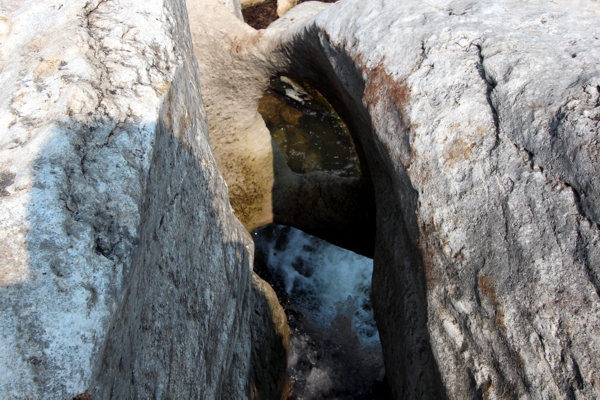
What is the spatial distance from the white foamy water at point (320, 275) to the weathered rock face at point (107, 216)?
1.72 metres

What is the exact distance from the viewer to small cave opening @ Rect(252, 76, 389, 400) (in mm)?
2148

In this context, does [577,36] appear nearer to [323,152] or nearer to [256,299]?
[256,299]

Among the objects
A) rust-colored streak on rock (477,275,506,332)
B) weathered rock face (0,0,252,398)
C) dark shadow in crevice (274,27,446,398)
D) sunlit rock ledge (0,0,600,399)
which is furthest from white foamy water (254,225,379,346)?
rust-colored streak on rock (477,275,506,332)

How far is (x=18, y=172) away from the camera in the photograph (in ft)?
1.94

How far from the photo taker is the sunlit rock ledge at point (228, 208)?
0.56 m

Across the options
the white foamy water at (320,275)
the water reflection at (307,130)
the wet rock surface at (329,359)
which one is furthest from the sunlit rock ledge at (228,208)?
the water reflection at (307,130)

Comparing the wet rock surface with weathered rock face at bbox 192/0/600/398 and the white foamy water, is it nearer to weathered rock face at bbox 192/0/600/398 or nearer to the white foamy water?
the white foamy water

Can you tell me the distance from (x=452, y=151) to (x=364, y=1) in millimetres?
601

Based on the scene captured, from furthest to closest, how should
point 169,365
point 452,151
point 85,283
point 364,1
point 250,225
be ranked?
point 250,225 → point 364,1 → point 452,151 → point 169,365 → point 85,283

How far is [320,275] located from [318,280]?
0.15ft

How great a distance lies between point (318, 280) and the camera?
2.96 metres

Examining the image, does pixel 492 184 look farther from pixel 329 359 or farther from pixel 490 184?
pixel 329 359

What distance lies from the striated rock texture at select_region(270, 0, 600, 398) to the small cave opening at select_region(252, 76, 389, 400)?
3.57ft

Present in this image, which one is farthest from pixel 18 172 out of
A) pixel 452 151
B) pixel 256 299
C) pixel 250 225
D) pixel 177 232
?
pixel 250 225
